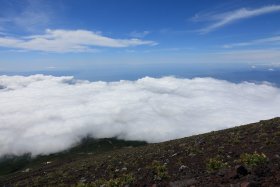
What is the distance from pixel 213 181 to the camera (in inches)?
541

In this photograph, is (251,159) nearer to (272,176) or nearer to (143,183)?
(272,176)

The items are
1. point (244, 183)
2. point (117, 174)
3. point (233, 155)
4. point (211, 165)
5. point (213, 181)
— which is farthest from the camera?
point (117, 174)

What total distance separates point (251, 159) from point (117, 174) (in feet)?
34.3

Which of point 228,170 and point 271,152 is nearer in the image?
point 228,170

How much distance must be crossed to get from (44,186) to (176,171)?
14925 millimetres

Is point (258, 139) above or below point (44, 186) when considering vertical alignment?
above

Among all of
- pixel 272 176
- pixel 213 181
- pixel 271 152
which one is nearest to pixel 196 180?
pixel 213 181

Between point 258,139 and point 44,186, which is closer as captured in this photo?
point 258,139

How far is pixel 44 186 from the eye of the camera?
28.4m

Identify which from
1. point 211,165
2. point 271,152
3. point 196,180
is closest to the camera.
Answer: point 196,180

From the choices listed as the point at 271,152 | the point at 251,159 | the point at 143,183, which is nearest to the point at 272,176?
the point at 251,159

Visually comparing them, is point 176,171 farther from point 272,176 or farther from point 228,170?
point 272,176

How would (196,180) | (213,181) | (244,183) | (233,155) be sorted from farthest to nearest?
(233,155), (196,180), (213,181), (244,183)

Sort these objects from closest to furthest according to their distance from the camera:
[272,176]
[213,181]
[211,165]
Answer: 1. [272,176]
2. [213,181]
3. [211,165]
